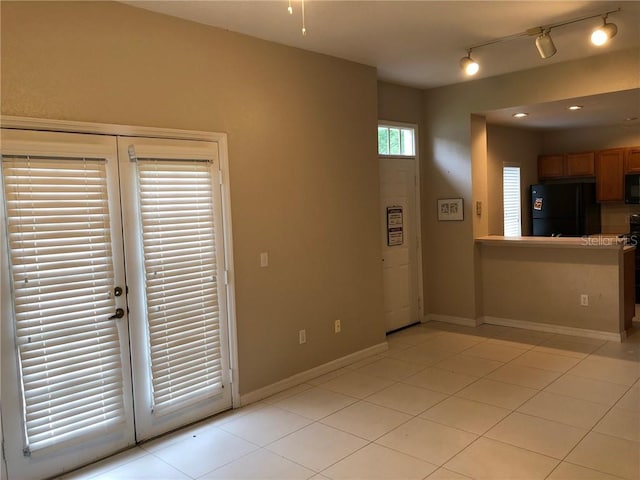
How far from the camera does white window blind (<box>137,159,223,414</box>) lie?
321cm

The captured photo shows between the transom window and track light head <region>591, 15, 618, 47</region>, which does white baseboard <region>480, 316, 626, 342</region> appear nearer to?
the transom window

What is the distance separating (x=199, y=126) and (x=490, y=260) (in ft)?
12.7

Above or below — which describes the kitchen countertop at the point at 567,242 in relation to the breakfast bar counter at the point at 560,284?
above

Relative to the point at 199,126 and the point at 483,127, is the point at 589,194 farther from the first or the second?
the point at 199,126

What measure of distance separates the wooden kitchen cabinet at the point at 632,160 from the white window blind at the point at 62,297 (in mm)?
7139

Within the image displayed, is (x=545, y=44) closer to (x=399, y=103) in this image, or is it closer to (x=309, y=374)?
(x=399, y=103)

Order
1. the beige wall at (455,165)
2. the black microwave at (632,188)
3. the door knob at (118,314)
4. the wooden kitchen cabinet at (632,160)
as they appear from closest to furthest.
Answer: the door knob at (118,314), the beige wall at (455,165), the black microwave at (632,188), the wooden kitchen cabinet at (632,160)

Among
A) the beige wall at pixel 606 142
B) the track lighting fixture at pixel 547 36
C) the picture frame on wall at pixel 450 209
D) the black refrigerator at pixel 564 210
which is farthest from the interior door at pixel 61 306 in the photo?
the beige wall at pixel 606 142

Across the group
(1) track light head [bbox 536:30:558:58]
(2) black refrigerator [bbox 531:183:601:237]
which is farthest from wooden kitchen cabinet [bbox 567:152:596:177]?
(1) track light head [bbox 536:30:558:58]

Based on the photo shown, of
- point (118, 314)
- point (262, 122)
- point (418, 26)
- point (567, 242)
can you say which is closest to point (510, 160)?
point (567, 242)

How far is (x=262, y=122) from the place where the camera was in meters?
3.88

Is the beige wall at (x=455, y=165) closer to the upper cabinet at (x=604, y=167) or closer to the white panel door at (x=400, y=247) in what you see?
the white panel door at (x=400, y=247)

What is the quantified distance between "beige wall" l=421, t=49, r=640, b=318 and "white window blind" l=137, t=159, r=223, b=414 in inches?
131

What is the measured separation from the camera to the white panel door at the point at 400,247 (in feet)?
18.4
